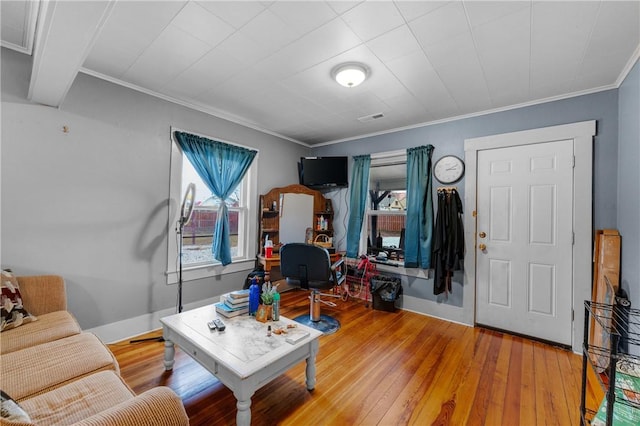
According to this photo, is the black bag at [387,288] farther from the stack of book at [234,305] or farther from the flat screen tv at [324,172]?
the stack of book at [234,305]

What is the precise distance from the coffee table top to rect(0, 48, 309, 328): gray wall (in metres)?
1.01

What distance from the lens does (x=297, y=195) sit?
4152 millimetres

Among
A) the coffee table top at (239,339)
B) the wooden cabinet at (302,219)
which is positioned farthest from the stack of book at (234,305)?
the wooden cabinet at (302,219)

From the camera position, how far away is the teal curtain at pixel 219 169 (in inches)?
120

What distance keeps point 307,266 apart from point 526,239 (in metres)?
2.36

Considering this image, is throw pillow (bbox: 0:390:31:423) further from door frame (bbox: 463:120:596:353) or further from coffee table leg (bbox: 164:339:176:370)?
door frame (bbox: 463:120:596:353)

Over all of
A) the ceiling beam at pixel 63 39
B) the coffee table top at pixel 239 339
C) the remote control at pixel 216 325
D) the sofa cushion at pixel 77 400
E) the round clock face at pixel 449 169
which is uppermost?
the ceiling beam at pixel 63 39

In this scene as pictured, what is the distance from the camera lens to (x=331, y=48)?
197cm

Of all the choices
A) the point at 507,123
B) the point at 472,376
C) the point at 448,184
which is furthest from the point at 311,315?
the point at 507,123

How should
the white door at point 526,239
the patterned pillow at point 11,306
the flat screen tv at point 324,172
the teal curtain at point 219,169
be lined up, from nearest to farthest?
1. the patterned pillow at point 11,306
2. the white door at point 526,239
3. the teal curtain at point 219,169
4. the flat screen tv at point 324,172

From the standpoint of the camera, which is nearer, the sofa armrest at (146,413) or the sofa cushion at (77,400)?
the sofa armrest at (146,413)

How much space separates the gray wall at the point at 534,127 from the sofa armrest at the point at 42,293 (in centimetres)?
357

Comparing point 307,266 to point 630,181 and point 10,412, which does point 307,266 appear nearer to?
point 10,412

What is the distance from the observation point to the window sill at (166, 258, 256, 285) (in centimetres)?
295
